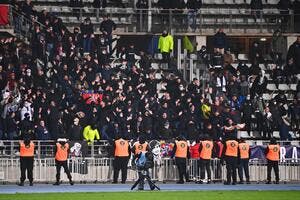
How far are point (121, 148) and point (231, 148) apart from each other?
4132 millimetres

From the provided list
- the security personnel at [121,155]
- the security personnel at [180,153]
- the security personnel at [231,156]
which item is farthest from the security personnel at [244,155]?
the security personnel at [121,155]

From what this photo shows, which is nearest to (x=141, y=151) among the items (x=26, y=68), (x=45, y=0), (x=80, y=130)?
(x=80, y=130)

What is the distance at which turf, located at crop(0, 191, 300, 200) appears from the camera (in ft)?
100

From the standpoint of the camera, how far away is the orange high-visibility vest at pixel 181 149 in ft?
126

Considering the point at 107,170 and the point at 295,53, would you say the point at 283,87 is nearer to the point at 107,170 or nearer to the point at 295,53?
the point at 295,53

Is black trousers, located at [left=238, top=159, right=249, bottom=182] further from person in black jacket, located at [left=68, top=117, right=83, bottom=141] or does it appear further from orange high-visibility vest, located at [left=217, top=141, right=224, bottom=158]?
person in black jacket, located at [left=68, top=117, right=83, bottom=141]

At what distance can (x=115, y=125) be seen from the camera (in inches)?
1558

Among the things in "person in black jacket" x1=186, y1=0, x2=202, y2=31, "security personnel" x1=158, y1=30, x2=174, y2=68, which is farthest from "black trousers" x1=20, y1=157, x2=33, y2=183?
"person in black jacket" x1=186, y1=0, x2=202, y2=31

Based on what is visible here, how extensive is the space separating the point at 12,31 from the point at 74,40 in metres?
2.81

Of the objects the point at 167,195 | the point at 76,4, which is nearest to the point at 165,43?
the point at 76,4

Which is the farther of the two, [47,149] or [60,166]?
[47,149]

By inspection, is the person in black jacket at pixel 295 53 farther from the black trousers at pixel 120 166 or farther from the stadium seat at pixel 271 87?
the black trousers at pixel 120 166

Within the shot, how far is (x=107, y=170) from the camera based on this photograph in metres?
39.0

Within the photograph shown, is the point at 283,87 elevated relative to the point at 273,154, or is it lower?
elevated
